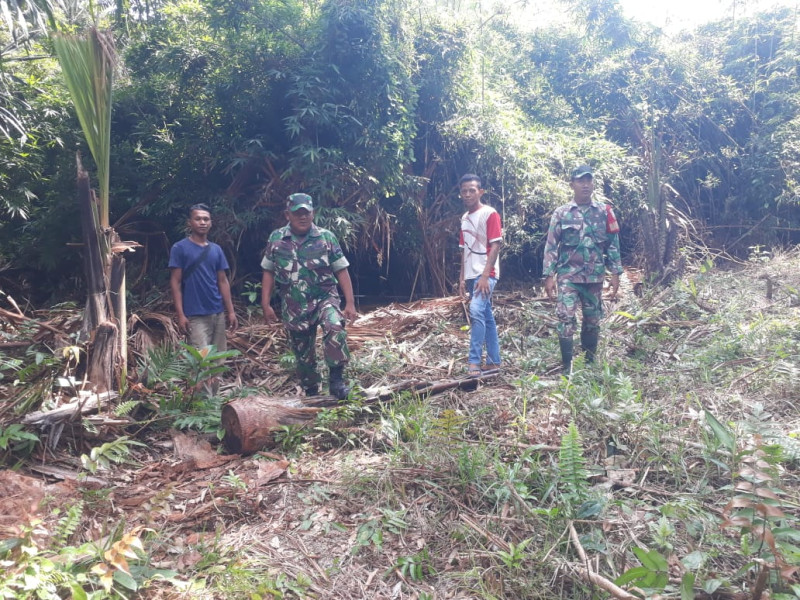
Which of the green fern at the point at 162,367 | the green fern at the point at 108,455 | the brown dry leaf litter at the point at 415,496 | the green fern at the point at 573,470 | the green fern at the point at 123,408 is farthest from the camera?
the green fern at the point at 162,367

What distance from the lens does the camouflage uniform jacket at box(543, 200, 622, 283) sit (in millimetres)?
4543

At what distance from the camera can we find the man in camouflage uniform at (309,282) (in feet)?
13.4

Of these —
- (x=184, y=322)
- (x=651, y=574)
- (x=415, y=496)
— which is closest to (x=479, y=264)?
(x=415, y=496)

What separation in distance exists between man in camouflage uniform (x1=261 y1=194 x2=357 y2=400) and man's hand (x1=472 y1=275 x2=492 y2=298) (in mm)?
1111

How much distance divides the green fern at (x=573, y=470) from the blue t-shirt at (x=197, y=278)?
3.21 metres

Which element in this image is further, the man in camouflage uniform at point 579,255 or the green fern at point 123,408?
the man in camouflage uniform at point 579,255

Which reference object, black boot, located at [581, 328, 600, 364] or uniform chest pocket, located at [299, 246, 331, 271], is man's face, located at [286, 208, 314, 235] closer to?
uniform chest pocket, located at [299, 246, 331, 271]

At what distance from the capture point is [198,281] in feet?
14.6

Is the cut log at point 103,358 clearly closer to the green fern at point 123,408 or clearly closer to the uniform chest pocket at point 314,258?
the green fern at point 123,408

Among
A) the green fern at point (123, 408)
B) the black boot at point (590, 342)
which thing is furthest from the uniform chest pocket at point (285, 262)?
the black boot at point (590, 342)

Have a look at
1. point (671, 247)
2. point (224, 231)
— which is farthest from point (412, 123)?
point (671, 247)

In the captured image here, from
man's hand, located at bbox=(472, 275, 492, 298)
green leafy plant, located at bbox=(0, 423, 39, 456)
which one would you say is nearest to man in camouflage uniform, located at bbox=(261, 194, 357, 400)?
man's hand, located at bbox=(472, 275, 492, 298)

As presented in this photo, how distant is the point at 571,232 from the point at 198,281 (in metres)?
3.25

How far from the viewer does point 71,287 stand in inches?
312
